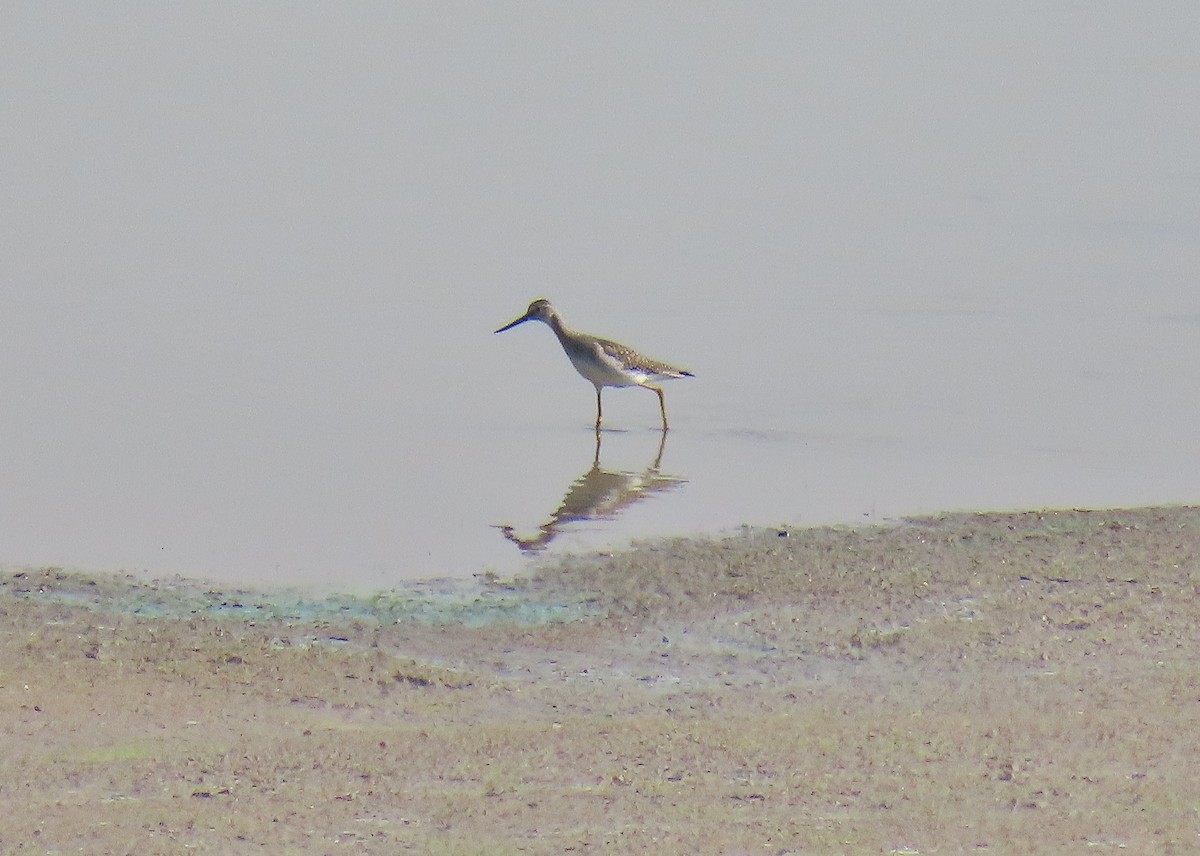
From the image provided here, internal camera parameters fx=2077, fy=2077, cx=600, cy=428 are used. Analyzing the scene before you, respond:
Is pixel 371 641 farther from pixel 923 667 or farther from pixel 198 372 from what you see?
pixel 198 372

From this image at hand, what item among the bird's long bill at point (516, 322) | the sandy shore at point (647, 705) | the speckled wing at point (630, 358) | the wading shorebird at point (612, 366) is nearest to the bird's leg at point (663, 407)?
the wading shorebird at point (612, 366)

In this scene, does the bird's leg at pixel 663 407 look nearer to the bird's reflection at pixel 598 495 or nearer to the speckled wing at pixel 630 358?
the speckled wing at pixel 630 358

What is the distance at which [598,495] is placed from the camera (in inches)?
446

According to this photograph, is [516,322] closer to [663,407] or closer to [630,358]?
[630,358]

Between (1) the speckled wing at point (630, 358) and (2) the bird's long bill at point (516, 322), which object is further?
(2) the bird's long bill at point (516, 322)

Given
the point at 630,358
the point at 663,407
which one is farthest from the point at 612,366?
the point at 663,407

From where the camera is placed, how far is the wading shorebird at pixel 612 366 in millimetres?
13398

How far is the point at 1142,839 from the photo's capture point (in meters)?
5.90

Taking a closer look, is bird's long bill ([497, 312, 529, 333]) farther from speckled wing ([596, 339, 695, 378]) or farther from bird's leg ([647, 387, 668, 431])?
bird's leg ([647, 387, 668, 431])

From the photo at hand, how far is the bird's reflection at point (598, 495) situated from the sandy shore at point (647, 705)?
34.4 inches

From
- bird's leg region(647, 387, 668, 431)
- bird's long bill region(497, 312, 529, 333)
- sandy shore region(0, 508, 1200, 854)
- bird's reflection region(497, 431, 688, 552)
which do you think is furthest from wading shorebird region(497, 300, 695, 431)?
sandy shore region(0, 508, 1200, 854)

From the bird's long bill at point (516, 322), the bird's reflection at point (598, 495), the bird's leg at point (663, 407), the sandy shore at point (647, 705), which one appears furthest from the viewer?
the bird's long bill at point (516, 322)

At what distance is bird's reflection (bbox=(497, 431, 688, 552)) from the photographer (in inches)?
407

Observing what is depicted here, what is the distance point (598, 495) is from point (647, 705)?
13.3 feet
